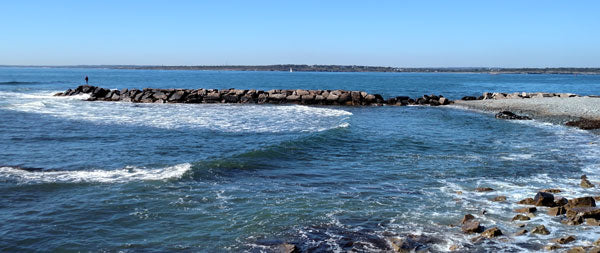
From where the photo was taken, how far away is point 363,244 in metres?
9.00

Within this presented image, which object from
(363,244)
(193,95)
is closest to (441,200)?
(363,244)

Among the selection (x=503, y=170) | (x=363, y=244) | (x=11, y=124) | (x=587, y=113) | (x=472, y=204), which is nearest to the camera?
(x=363, y=244)

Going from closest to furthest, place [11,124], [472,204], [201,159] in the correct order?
[472,204], [201,159], [11,124]

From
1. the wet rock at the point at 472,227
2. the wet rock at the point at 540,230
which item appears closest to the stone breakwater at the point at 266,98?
the wet rock at the point at 472,227

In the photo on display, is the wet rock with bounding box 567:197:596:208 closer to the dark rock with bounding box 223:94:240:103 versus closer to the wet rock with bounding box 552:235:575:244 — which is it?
the wet rock with bounding box 552:235:575:244

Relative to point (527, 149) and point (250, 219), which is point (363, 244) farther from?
point (527, 149)

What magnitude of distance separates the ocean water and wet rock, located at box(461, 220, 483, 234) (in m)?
0.24

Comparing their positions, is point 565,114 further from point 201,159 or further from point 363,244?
point 363,244

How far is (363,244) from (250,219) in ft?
9.08

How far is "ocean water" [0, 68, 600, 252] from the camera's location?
374 inches

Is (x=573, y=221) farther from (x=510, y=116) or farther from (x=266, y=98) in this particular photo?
(x=266, y=98)

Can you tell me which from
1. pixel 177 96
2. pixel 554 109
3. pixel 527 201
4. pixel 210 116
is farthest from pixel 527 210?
pixel 177 96

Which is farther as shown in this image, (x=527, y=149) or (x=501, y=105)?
(x=501, y=105)

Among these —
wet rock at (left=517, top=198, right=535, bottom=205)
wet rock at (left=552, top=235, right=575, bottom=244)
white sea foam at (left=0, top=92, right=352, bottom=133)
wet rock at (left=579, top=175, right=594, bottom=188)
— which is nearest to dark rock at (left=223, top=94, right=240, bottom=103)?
white sea foam at (left=0, top=92, right=352, bottom=133)
